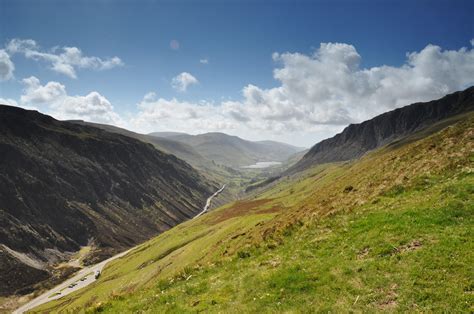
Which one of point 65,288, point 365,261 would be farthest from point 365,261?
point 65,288

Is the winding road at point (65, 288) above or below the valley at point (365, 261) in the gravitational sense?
below

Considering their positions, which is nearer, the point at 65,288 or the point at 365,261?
the point at 365,261

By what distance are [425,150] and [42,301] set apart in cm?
16027

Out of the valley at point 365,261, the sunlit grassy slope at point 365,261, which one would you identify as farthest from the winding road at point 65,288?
the valley at point 365,261

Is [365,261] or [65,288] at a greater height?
[365,261]

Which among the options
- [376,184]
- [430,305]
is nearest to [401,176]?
[376,184]

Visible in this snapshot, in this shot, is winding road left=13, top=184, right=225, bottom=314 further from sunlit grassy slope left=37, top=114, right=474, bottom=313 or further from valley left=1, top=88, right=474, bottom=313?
valley left=1, top=88, right=474, bottom=313

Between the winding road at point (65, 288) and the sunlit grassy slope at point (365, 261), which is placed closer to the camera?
the sunlit grassy slope at point (365, 261)

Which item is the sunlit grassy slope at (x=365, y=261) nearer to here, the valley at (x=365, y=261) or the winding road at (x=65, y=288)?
the valley at (x=365, y=261)

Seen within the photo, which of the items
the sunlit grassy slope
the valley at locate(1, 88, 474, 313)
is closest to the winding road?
the sunlit grassy slope

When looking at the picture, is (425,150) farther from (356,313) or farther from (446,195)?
(356,313)

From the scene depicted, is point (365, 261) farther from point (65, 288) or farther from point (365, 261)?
point (65, 288)

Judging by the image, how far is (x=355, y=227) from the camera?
23953 mm

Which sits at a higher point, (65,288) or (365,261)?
(365,261)
